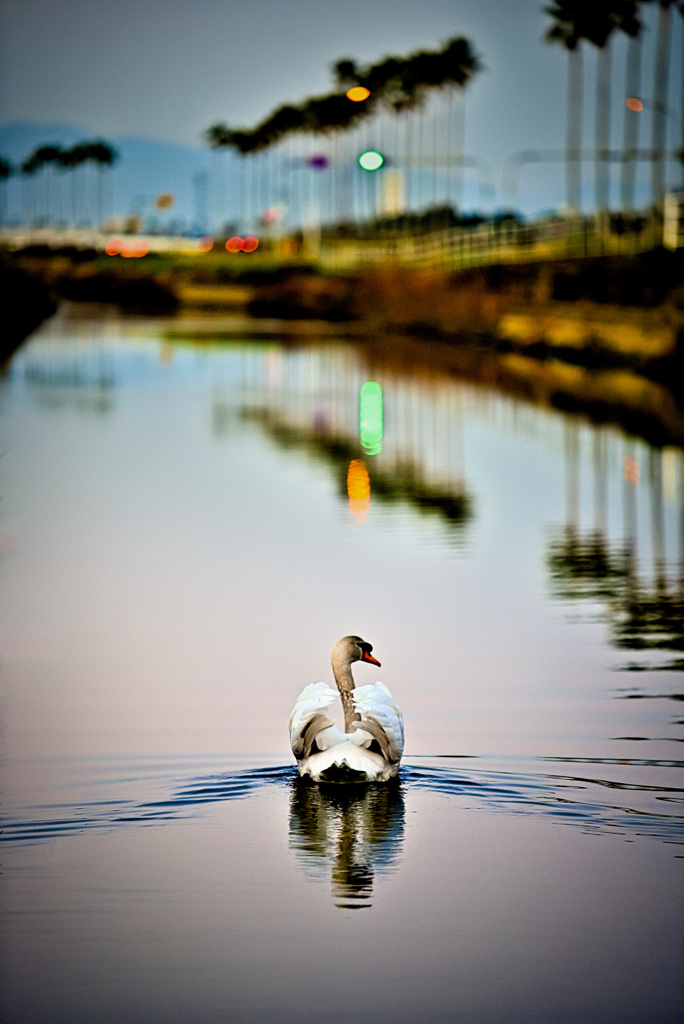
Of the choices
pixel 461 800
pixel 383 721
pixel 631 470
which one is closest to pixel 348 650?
pixel 383 721

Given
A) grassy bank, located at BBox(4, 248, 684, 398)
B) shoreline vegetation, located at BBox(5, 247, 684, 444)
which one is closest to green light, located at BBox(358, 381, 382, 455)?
shoreline vegetation, located at BBox(5, 247, 684, 444)

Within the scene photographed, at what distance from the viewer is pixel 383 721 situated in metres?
9.15

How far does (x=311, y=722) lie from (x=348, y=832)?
2.04 feet

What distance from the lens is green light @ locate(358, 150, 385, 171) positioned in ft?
101

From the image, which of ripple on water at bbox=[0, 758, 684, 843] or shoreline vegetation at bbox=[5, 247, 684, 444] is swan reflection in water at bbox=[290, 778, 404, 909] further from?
shoreline vegetation at bbox=[5, 247, 684, 444]

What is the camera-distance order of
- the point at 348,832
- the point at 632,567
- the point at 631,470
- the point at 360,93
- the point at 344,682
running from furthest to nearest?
the point at 631,470 → the point at 360,93 → the point at 632,567 → the point at 344,682 → the point at 348,832

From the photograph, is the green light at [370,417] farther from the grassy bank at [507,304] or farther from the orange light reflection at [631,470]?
the grassy bank at [507,304]

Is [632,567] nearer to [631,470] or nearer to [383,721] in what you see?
[631,470]

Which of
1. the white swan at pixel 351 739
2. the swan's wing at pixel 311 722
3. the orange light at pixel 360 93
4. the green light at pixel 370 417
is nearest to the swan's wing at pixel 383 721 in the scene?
the white swan at pixel 351 739

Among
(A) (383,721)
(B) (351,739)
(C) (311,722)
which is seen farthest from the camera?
(B) (351,739)

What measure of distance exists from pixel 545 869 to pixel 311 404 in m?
32.2

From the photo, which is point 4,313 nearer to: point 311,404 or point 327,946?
point 311,404

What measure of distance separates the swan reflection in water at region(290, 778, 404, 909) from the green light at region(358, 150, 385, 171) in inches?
875

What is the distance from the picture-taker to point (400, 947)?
7504mm
